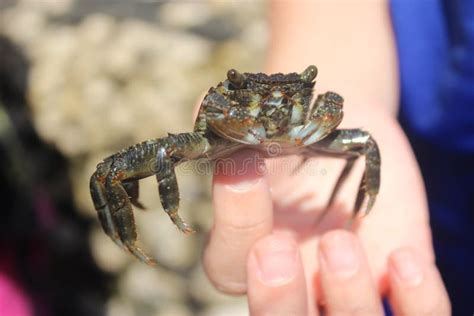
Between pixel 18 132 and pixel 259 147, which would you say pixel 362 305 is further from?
pixel 18 132

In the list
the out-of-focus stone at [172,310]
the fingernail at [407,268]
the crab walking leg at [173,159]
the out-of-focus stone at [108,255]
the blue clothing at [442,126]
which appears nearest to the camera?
the crab walking leg at [173,159]

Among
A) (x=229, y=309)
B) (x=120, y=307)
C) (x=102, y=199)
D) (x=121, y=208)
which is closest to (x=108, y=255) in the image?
(x=120, y=307)

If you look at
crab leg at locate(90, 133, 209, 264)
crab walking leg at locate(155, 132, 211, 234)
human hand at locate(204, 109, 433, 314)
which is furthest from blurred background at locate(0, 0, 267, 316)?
crab walking leg at locate(155, 132, 211, 234)

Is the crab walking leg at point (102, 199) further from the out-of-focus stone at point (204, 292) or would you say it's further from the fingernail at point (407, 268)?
the out-of-focus stone at point (204, 292)

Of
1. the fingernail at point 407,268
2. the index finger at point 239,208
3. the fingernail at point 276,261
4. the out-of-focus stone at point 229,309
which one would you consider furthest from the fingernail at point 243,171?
the out-of-focus stone at point 229,309

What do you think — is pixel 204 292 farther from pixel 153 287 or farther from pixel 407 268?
pixel 407 268

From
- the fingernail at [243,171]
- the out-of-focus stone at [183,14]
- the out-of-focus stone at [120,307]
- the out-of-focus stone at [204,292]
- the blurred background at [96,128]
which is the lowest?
the out-of-focus stone at [120,307]

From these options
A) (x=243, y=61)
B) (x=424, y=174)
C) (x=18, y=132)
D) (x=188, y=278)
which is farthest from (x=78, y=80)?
(x=424, y=174)
